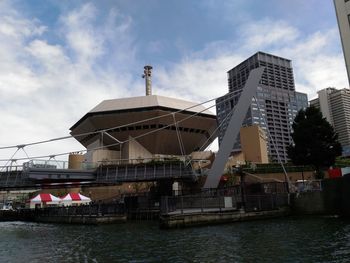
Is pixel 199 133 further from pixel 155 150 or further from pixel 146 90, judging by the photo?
pixel 146 90

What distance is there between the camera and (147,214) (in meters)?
50.6

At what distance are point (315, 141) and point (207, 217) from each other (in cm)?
2592

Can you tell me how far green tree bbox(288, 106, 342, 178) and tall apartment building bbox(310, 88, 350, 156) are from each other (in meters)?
115

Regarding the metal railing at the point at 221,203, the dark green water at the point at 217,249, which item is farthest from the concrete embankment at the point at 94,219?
the dark green water at the point at 217,249

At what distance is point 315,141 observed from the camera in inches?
2082

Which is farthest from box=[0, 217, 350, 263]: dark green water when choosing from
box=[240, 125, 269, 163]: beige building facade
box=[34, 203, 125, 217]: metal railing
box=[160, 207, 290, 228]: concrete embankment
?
box=[240, 125, 269, 163]: beige building facade

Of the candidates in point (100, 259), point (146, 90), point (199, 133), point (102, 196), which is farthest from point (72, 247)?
point (146, 90)

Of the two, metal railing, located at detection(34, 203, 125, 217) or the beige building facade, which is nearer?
metal railing, located at detection(34, 203, 125, 217)

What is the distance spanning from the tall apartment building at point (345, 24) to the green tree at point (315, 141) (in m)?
18.4

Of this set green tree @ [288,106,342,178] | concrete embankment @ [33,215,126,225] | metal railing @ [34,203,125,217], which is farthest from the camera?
green tree @ [288,106,342,178]

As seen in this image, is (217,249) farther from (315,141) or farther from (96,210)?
(315,141)

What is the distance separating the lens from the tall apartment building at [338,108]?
165025mm

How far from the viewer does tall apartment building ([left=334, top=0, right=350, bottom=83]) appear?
36.0 m

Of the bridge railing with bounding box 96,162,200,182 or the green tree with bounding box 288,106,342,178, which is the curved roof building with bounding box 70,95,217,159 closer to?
the bridge railing with bounding box 96,162,200,182
